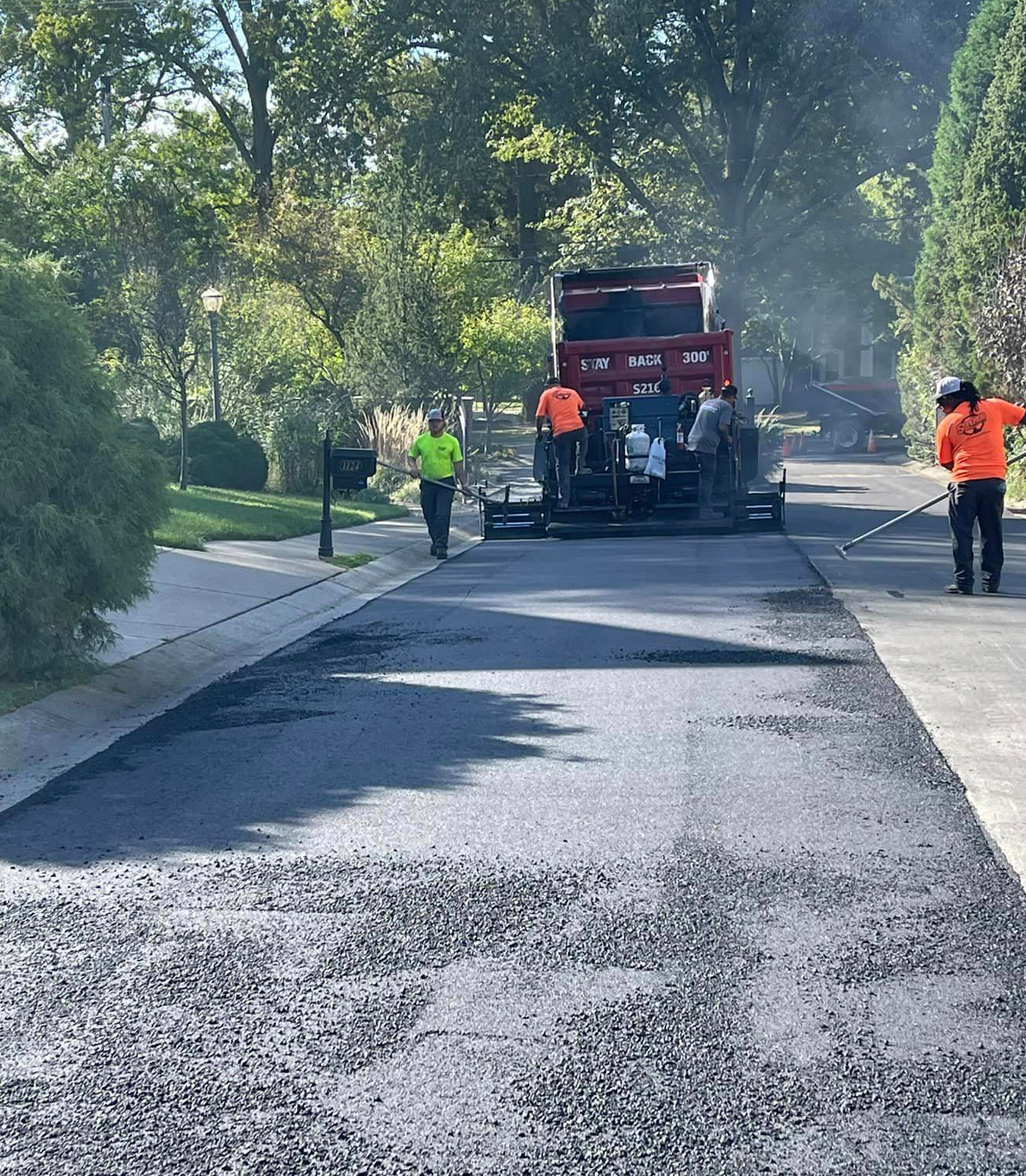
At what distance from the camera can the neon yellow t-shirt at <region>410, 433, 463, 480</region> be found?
19.1 metres

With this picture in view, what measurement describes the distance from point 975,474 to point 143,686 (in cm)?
742

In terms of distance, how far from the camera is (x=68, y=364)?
32.0 feet

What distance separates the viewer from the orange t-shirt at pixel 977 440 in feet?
45.2

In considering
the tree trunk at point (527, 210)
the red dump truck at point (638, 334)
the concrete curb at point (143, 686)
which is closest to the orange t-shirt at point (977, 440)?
the concrete curb at point (143, 686)

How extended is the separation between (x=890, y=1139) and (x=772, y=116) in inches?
1762

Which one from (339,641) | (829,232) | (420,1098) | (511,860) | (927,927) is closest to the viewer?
(420,1098)

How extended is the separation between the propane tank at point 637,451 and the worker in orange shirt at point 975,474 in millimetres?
7768

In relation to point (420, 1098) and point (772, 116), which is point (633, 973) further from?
point (772, 116)

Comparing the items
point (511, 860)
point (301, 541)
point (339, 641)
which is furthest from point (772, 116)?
point (511, 860)

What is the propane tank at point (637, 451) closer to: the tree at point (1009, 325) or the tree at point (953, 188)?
the tree at point (1009, 325)

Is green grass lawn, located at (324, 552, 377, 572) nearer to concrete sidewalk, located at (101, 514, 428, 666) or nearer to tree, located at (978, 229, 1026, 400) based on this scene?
concrete sidewalk, located at (101, 514, 428, 666)

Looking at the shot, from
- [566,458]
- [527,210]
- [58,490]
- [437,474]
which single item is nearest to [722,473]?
[566,458]

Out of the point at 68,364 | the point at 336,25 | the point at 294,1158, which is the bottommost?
the point at 294,1158

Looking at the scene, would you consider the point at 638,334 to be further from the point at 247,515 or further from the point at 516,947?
the point at 516,947
